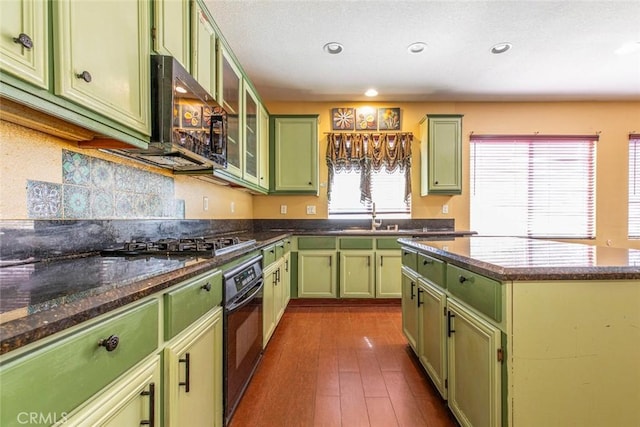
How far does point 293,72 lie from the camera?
10.6 ft

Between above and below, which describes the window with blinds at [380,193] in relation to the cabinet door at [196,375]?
above

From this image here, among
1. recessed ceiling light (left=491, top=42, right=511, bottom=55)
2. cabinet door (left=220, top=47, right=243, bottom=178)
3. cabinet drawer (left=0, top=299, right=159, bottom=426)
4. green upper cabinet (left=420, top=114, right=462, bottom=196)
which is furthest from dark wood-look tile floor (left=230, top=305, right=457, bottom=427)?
recessed ceiling light (left=491, top=42, right=511, bottom=55)

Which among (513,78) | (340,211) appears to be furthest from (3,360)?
(513,78)

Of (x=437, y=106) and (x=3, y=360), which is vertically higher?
(x=437, y=106)

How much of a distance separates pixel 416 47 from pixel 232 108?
176cm

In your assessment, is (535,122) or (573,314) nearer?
(573,314)

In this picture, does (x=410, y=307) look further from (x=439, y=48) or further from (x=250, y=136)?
(x=439, y=48)

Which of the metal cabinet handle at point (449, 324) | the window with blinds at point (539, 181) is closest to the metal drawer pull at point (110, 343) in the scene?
the metal cabinet handle at point (449, 324)

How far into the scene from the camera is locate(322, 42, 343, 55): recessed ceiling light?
268 cm

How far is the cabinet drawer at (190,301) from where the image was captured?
948mm

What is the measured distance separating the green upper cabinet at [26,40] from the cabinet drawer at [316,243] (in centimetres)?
286

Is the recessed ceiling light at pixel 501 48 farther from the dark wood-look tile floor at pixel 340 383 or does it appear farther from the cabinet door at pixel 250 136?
the dark wood-look tile floor at pixel 340 383

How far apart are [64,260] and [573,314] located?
192 cm

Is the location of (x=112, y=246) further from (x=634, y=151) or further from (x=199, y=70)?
(x=634, y=151)
